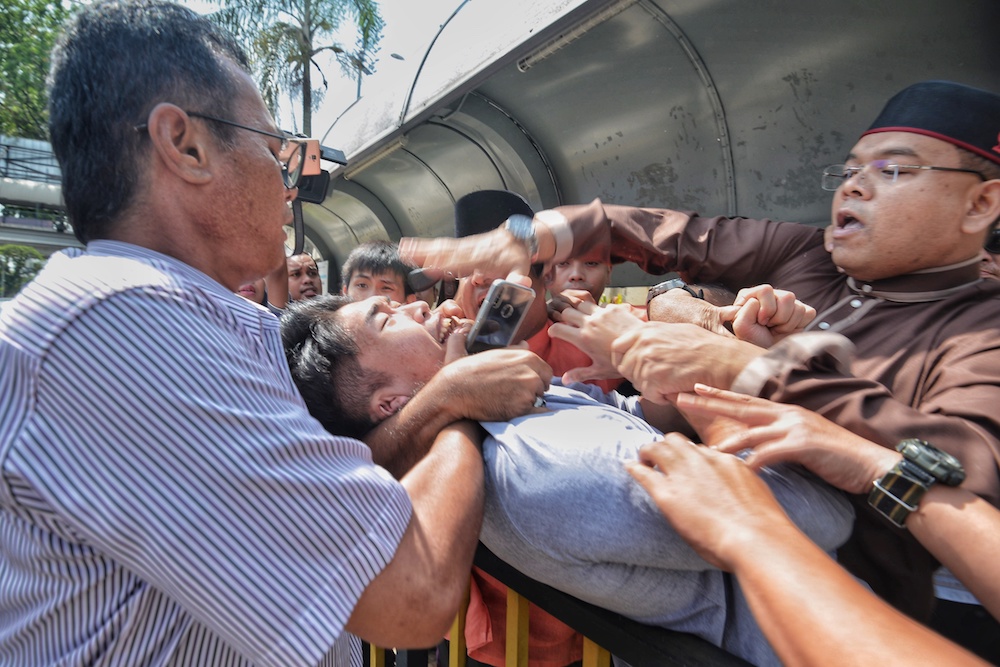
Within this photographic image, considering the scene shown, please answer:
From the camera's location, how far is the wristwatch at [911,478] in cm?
109

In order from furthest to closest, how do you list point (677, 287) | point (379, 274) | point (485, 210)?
point (379, 274) → point (485, 210) → point (677, 287)

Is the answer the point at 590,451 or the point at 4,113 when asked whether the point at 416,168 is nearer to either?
the point at 590,451

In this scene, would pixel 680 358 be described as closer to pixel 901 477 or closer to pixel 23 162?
pixel 901 477

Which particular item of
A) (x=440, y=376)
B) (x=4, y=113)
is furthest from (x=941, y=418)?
(x=4, y=113)

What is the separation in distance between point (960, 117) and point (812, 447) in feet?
3.39

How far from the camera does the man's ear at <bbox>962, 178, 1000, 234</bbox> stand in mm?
1552

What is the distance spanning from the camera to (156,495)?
85cm

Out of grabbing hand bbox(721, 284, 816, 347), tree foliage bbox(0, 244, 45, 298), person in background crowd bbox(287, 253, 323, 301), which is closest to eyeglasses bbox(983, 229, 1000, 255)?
grabbing hand bbox(721, 284, 816, 347)

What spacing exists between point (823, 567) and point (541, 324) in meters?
1.82

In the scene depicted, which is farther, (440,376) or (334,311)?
(334,311)

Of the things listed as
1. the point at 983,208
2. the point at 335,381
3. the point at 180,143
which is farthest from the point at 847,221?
the point at 180,143

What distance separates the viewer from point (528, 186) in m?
4.66

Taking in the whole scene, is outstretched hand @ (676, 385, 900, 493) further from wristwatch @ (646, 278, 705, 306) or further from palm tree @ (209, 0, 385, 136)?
palm tree @ (209, 0, 385, 136)

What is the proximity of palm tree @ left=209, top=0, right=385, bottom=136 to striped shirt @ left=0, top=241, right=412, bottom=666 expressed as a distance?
560 inches
